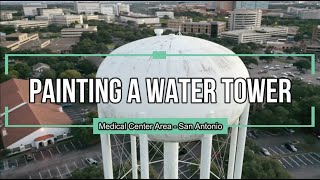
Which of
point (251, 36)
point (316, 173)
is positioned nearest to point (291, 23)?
point (251, 36)

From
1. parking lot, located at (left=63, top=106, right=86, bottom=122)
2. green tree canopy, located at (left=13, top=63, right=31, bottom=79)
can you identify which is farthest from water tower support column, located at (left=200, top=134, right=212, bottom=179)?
green tree canopy, located at (left=13, top=63, right=31, bottom=79)

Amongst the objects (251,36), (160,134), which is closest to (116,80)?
(160,134)

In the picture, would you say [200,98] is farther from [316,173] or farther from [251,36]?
[251,36]

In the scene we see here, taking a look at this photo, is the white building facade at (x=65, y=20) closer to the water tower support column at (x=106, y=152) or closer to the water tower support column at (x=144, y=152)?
the water tower support column at (x=106, y=152)

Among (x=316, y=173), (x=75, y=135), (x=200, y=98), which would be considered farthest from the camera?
(x=75, y=135)

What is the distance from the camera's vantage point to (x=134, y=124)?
42.4 feet

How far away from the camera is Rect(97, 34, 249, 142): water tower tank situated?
12.6m

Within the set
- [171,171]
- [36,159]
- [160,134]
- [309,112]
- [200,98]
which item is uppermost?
[200,98]

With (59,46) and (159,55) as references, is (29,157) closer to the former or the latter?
(159,55)

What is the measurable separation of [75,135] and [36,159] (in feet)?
14.8

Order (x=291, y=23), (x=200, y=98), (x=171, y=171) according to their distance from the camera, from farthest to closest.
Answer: (x=291, y=23)
(x=171, y=171)
(x=200, y=98)

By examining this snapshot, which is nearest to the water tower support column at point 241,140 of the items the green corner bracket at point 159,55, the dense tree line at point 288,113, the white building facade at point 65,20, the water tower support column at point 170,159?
the water tower support column at point 170,159

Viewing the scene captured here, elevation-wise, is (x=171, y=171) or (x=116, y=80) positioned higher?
(x=116, y=80)

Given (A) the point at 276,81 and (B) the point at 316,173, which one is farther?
(B) the point at 316,173
